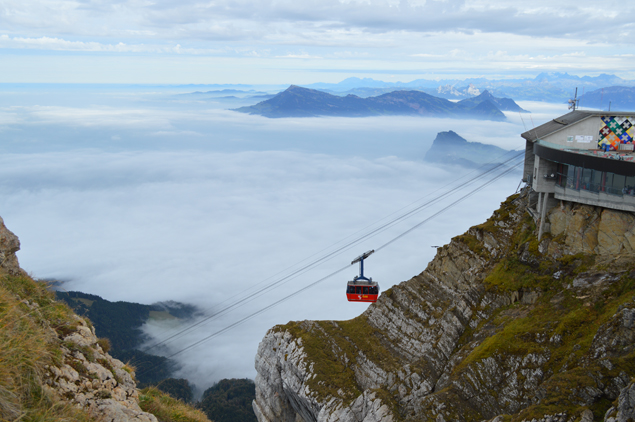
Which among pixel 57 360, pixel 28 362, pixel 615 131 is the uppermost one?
Result: pixel 615 131

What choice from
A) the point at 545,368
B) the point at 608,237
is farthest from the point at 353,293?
the point at 608,237

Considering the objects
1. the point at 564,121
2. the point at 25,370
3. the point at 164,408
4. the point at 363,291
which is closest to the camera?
the point at 25,370

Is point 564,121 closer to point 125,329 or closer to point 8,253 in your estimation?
point 8,253

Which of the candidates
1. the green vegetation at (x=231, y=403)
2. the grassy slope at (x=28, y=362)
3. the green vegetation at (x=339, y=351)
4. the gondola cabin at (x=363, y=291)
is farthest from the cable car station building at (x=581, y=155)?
the green vegetation at (x=231, y=403)

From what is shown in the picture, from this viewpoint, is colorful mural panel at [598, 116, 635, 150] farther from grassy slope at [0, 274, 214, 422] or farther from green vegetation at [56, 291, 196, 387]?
green vegetation at [56, 291, 196, 387]

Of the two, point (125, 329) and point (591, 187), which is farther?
point (125, 329)

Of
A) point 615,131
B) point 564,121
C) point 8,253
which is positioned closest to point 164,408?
point 8,253

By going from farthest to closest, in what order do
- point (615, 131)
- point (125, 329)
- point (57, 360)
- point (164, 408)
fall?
point (125, 329)
point (615, 131)
point (164, 408)
point (57, 360)

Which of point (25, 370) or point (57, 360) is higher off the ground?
point (25, 370)
